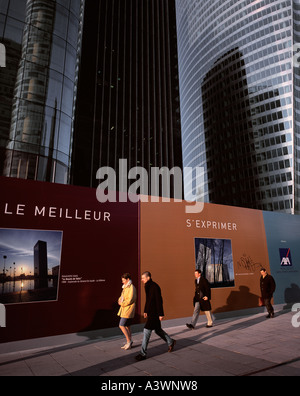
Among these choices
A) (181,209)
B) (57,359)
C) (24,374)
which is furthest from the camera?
(181,209)

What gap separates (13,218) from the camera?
6.23m

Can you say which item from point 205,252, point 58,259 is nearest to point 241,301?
point 205,252

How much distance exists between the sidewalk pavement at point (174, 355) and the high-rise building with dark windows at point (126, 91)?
88.8ft

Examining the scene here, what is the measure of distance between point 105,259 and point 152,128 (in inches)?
1530

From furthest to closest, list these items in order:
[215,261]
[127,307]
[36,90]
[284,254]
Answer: [36,90]
[284,254]
[215,261]
[127,307]

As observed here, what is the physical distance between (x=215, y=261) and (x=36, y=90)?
16230 millimetres

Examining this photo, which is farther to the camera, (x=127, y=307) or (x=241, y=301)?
(x=241, y=301)

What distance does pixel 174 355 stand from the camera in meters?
5.21

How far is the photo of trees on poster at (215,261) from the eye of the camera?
9.09m

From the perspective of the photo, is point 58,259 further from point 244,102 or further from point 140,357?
point 244,102

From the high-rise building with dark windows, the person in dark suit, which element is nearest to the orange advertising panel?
the person in dark suit

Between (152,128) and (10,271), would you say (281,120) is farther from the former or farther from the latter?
(10,271)

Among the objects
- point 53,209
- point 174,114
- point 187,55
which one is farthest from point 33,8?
point 187,55

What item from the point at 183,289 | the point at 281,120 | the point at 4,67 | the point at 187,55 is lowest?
the point at 183,289
